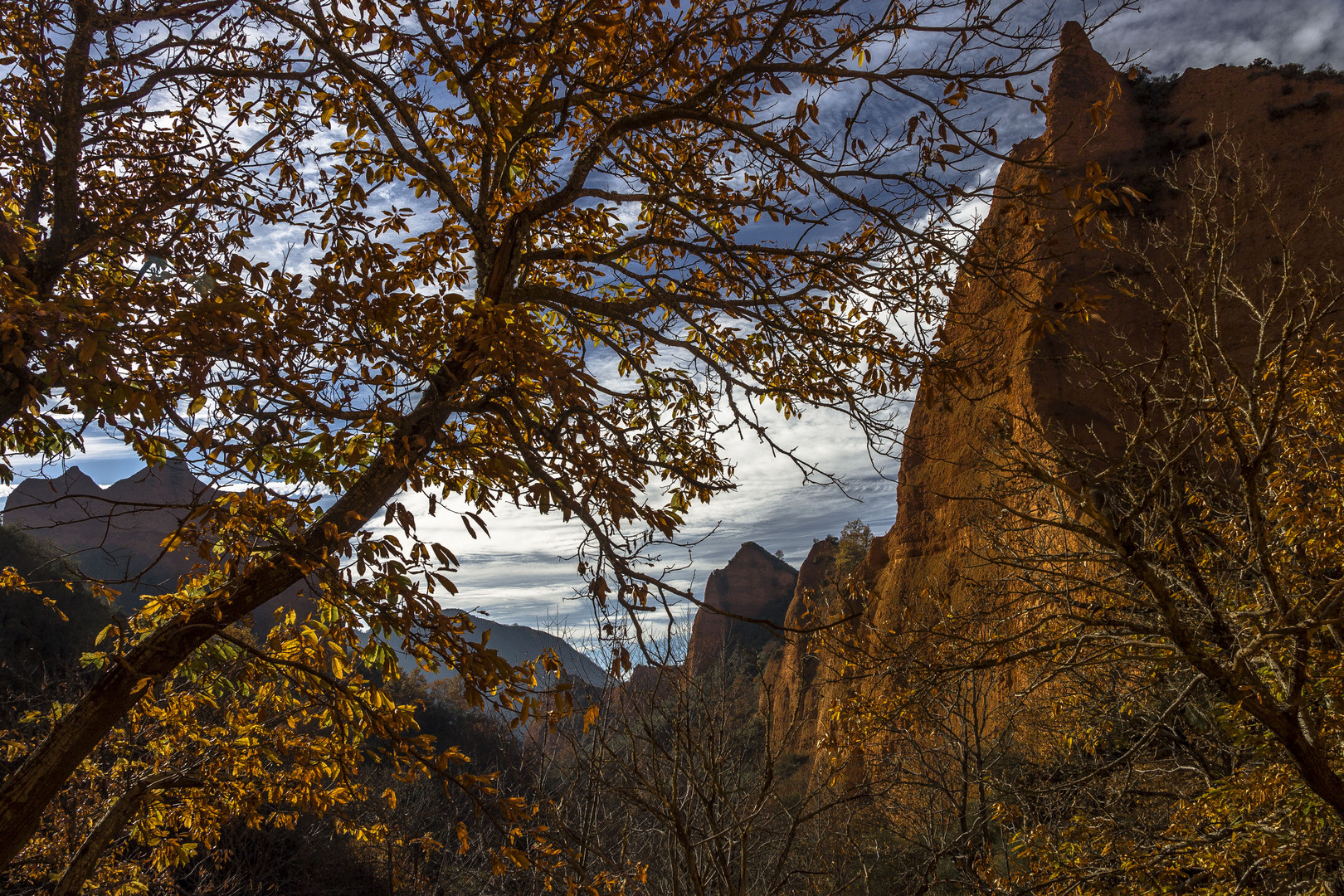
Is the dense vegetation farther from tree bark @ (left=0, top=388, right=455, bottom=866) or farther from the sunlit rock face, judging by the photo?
the sunlit rock face

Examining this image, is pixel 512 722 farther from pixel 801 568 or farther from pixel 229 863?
pixel 801 568

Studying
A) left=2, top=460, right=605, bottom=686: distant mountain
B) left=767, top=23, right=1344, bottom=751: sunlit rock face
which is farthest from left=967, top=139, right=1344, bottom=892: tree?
left=767, top=23, right=1344, bottom=751: sunlit rock face

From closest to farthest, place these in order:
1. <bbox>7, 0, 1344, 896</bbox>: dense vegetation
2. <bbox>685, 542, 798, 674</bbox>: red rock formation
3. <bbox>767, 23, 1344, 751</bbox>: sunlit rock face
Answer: <bbox>7, 0, 1344, 896</bbox>: dense vegetation < <bbox>767, 23, 1344, 751</bbox>: sunlit rock face < <bbox>685, 542, 798, 674</bbox>: red rock formation

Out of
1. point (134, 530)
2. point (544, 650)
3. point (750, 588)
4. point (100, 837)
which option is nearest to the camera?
point (544, 650)

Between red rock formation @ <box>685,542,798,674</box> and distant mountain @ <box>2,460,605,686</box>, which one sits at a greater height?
distant mountain @ <box>2,460,605,686</box>

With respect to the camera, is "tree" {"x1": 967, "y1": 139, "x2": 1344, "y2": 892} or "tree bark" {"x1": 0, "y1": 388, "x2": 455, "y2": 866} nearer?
"tree bark" {"x1": 0, "y1": 388, "x2": 455, "y2": 866}

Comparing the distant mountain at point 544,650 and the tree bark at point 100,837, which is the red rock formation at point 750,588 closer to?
the distant mountain at point 544,650

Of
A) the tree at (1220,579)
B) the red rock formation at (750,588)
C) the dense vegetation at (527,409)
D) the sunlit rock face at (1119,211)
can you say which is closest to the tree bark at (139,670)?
the dense vegetation at (527,409)

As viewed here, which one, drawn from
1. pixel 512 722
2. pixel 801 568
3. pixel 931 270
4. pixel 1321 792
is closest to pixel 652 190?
pixel 931 270

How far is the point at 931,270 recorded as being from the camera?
4.06 meters

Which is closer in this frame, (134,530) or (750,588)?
(134,530)

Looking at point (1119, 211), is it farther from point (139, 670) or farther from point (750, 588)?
point (750, 588)

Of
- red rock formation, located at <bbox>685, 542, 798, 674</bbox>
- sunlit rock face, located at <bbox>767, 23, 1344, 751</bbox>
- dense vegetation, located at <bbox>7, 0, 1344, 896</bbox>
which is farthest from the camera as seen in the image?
red rock formation, located at <bbox>685, 542, 798, 674</bbox>

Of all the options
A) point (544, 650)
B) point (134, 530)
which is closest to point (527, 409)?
point (544, 650)
